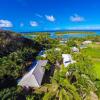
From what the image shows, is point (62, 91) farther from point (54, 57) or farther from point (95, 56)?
point (95, 56)

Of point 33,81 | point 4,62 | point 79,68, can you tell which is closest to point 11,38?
point 4,62

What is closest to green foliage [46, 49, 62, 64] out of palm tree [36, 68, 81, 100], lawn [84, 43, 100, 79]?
lawn [84, 43, 100, 79]

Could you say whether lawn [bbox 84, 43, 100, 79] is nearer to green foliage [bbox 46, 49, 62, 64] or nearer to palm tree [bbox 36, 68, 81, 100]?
green foliage [bbox 46, 49, 62, 64]

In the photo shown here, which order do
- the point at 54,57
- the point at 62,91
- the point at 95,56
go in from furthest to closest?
the point at 95,56 < the point at 54,57 < the point at 62,91

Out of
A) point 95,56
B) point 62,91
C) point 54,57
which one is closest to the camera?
point 62,91

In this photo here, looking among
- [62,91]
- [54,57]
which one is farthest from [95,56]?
[62,91]

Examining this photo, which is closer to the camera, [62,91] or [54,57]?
[62,91]

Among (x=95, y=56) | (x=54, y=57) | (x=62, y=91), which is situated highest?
(x=62, y=91)

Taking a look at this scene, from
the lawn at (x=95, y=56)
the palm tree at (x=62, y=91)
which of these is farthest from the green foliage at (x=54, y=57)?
the palm tree at (x=62, y=91)

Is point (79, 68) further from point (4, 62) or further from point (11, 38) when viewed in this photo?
point (11, 38)

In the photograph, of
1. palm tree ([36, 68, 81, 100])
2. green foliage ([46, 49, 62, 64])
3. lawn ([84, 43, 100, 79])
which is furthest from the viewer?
green foliage ([46, 49, 62, 64])

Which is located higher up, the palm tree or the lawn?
the palm tree
